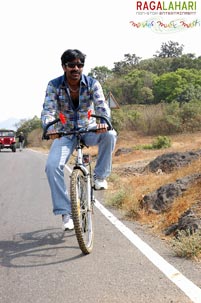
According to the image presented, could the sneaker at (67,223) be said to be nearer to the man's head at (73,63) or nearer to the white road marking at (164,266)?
the white road marking at (164,266)

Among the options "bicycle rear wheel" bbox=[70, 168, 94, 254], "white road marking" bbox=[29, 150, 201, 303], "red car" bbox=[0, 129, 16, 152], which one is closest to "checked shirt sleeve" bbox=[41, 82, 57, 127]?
"bicycle rear wheel" bbox=[70, 168, 94, 254]

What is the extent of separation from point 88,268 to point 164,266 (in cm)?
71

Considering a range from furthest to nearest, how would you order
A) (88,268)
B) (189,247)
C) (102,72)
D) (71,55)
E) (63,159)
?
(102,72), (63,159), (71,55), (189,247), (88,268)

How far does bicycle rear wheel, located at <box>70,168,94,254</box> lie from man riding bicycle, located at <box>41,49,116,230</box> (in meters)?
0.24

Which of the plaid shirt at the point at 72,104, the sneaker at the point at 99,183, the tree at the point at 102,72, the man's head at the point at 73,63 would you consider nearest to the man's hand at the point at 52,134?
the plaid shirt at the point at 72,104

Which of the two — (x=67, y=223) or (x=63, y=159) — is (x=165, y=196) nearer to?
(x=67, y=223)

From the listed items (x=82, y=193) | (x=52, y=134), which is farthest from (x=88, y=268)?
(x=52, y=134)

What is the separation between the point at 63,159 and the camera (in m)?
5.09

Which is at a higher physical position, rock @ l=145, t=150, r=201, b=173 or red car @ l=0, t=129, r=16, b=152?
rock @ l=145, t=150, r=201, b=173

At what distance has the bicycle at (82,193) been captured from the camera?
14.9 ft

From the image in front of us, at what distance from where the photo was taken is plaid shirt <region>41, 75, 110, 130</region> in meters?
5.19

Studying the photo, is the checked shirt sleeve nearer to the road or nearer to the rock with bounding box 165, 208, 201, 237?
the road

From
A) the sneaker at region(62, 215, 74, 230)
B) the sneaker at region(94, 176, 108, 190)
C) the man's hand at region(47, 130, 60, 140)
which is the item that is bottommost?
the sneaker at region(62, 215, 74, 230)

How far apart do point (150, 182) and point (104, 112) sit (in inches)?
191
